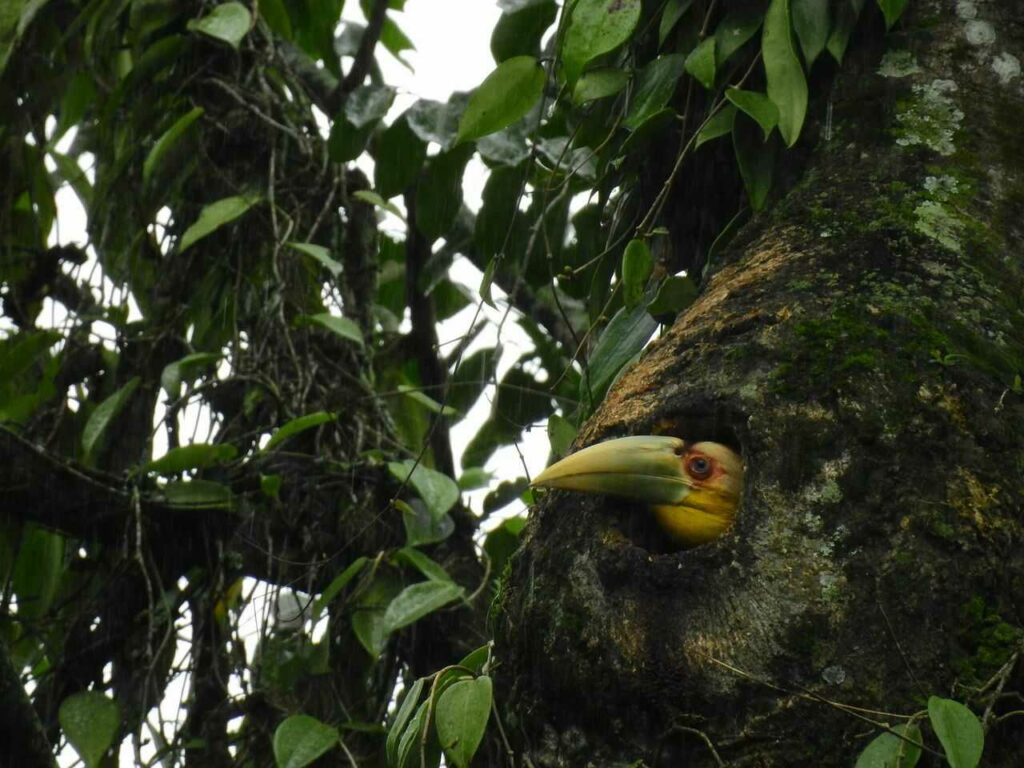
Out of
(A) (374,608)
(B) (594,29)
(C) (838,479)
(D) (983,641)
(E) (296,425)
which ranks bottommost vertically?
(A) (374,608)

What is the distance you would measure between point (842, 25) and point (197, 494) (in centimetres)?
158

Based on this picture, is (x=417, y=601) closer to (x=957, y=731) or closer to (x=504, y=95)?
(x=504, y=95)

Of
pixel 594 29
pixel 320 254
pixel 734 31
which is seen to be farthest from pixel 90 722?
pixel 734 31

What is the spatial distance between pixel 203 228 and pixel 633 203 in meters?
1.05

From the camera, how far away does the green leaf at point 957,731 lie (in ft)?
4.48

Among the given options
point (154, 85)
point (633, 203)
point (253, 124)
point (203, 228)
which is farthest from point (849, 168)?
point (154, 85)

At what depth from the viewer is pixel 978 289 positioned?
192 cm

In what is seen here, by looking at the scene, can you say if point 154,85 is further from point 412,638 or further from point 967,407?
point 967,407

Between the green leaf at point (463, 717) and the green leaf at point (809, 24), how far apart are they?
3.36 ft

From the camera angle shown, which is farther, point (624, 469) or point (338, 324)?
point (338, 324)

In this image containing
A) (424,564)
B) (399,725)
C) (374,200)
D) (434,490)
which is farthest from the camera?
(374,200)

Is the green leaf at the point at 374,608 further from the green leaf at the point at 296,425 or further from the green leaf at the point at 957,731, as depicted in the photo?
the green leaf at the point at 957,731

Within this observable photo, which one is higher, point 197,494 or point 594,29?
point 594,29

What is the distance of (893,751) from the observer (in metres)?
1.46
